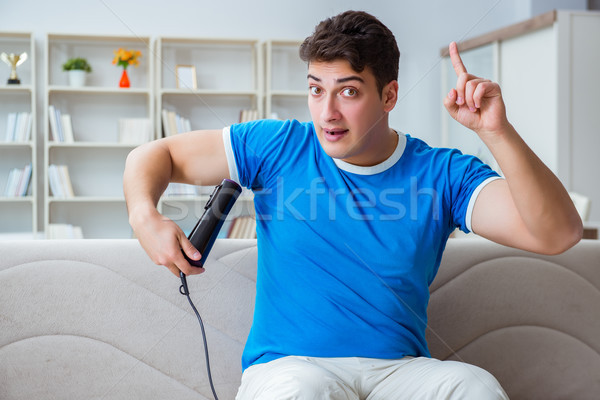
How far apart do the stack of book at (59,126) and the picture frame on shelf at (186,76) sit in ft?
2.86

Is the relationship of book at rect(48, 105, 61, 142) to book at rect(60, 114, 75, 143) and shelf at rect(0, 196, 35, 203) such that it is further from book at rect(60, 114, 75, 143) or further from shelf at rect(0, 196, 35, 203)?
shelf at rect(0, 196, 35, 203)

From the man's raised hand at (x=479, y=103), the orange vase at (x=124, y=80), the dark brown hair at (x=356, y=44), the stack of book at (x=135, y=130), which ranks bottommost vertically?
the man's raised hand at (x=479, y=103)

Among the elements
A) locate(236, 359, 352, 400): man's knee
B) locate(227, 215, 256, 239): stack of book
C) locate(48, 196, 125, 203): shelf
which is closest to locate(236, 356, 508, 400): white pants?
locate(236, 359, 352, 400): man's knee

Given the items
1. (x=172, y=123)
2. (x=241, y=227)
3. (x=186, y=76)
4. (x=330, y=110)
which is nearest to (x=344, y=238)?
(x=330, y=110)

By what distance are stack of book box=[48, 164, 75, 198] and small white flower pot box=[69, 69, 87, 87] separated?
62cm

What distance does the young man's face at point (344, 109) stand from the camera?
3.74 feet

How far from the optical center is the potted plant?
4.27m

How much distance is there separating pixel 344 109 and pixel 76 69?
3.66 m

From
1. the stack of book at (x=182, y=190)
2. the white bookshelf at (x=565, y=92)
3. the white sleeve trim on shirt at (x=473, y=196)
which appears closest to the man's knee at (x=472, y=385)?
the white sleeve trim on shirt at (x=473, y=196)

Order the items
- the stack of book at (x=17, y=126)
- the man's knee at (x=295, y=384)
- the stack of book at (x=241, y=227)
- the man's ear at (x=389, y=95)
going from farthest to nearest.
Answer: the stack of book at (x=17, y=126)
the stack of book at (x=241, y=227)
the man's ear at (x=389, y=95)
the man's knee at (x=295, y=384)

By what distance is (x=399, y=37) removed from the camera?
4.86m

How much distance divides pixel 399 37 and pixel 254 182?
398cm

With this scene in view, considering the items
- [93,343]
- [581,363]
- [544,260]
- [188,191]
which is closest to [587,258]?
[544,260]

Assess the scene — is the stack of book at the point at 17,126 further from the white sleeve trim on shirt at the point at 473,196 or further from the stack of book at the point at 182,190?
the white sleeve trim on shirt at the point at 473,196
